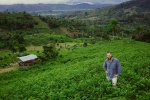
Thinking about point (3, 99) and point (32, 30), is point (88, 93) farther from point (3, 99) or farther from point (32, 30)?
point (32, 30)

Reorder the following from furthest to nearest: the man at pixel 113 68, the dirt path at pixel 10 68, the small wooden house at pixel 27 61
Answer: the small wooden house at pixel 27 61 → the dirt path at pixel 10 68 → the man at pixel 113 68

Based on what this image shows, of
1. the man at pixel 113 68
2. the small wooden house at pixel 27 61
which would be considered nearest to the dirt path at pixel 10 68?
the small wooden house at pixel 27 61

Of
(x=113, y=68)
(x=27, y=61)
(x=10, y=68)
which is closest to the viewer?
(x=113, y=68)

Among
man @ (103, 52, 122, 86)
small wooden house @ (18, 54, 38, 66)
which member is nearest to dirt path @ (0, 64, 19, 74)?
small wooden house @ (18, 54, 38, 66)

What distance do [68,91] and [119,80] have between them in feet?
16.0

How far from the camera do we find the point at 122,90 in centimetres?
1916

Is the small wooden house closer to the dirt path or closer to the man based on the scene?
the dirt path

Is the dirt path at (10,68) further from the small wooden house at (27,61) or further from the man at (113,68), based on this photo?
the man at (113,68)

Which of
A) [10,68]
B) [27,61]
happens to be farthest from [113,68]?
[27,61]

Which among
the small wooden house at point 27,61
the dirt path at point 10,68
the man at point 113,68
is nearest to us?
the man at point 113,68

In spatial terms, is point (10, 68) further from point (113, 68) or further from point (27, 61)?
point (113, 68)

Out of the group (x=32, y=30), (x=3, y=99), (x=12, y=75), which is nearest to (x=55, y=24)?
(x=32, y=30)

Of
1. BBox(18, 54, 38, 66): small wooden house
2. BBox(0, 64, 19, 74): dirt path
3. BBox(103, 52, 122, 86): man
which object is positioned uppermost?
BBox(103, 52, 122, 86): man

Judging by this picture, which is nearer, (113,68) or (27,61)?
(113,68)
